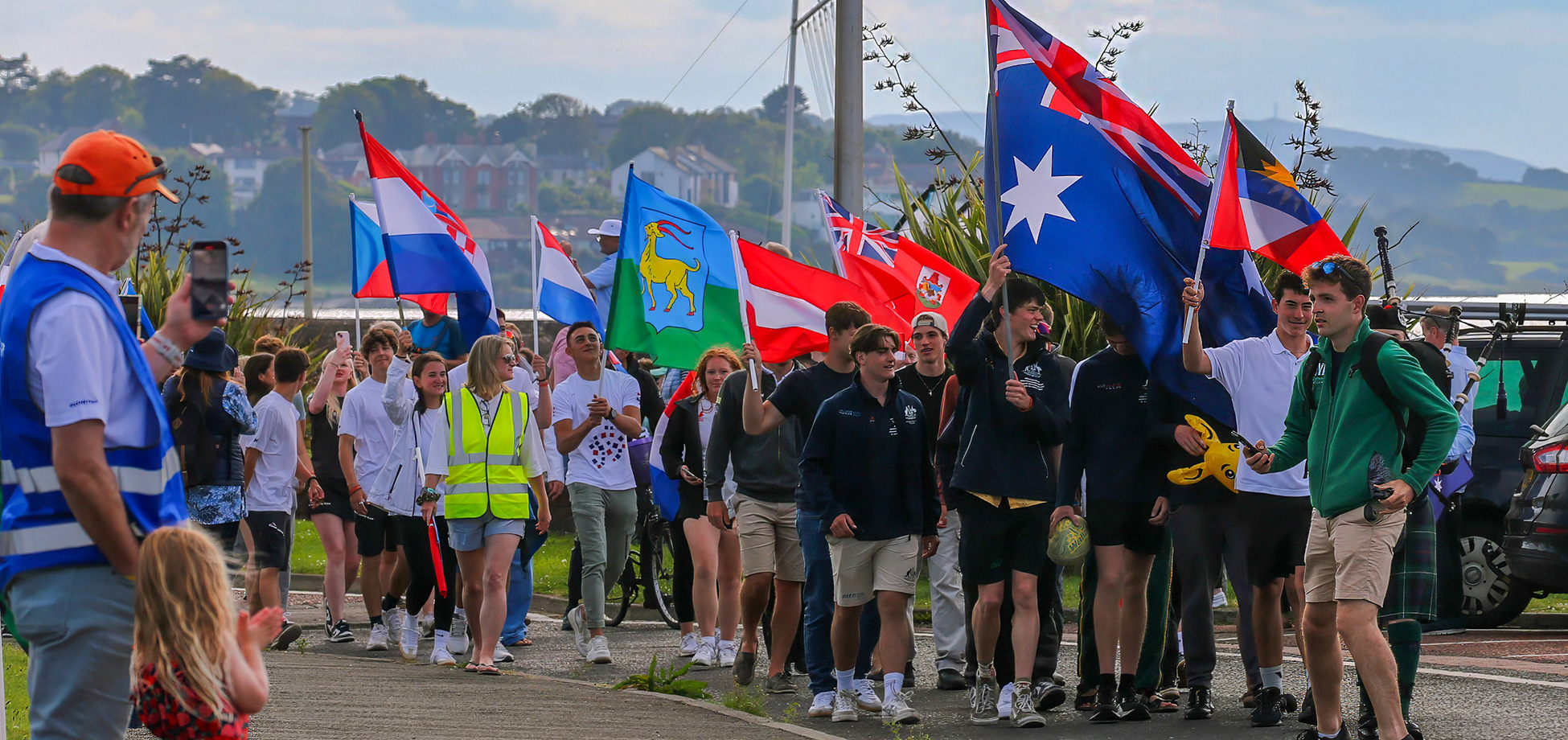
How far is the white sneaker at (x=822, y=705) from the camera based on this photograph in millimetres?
8023

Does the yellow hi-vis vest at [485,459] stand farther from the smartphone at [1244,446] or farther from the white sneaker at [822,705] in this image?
the smartphone at [1244,446]

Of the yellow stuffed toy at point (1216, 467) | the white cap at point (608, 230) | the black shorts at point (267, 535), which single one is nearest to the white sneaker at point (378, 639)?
the black shorts at point (267, 535)

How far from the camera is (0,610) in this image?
14.1 ft

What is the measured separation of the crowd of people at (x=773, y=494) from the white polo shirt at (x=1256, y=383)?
0.02m

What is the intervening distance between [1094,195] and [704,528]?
10.3 ft

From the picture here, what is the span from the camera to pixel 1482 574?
1148cm

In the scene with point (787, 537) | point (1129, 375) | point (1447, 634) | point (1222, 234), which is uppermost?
point (1222, 234)

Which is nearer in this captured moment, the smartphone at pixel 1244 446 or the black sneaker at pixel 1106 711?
the smartphone at pixel 1244 446

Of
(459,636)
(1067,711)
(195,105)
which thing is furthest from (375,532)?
(195,105)

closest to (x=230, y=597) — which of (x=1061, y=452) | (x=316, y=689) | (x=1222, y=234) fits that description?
(x=316, y=689)

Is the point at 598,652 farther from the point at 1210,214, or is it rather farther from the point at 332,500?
the point at 1210,214

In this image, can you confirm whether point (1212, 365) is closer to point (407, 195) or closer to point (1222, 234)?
point (1222, 234)

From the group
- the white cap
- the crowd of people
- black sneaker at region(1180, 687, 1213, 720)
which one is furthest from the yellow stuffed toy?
the white cap

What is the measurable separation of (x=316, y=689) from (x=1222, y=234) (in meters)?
4.84
